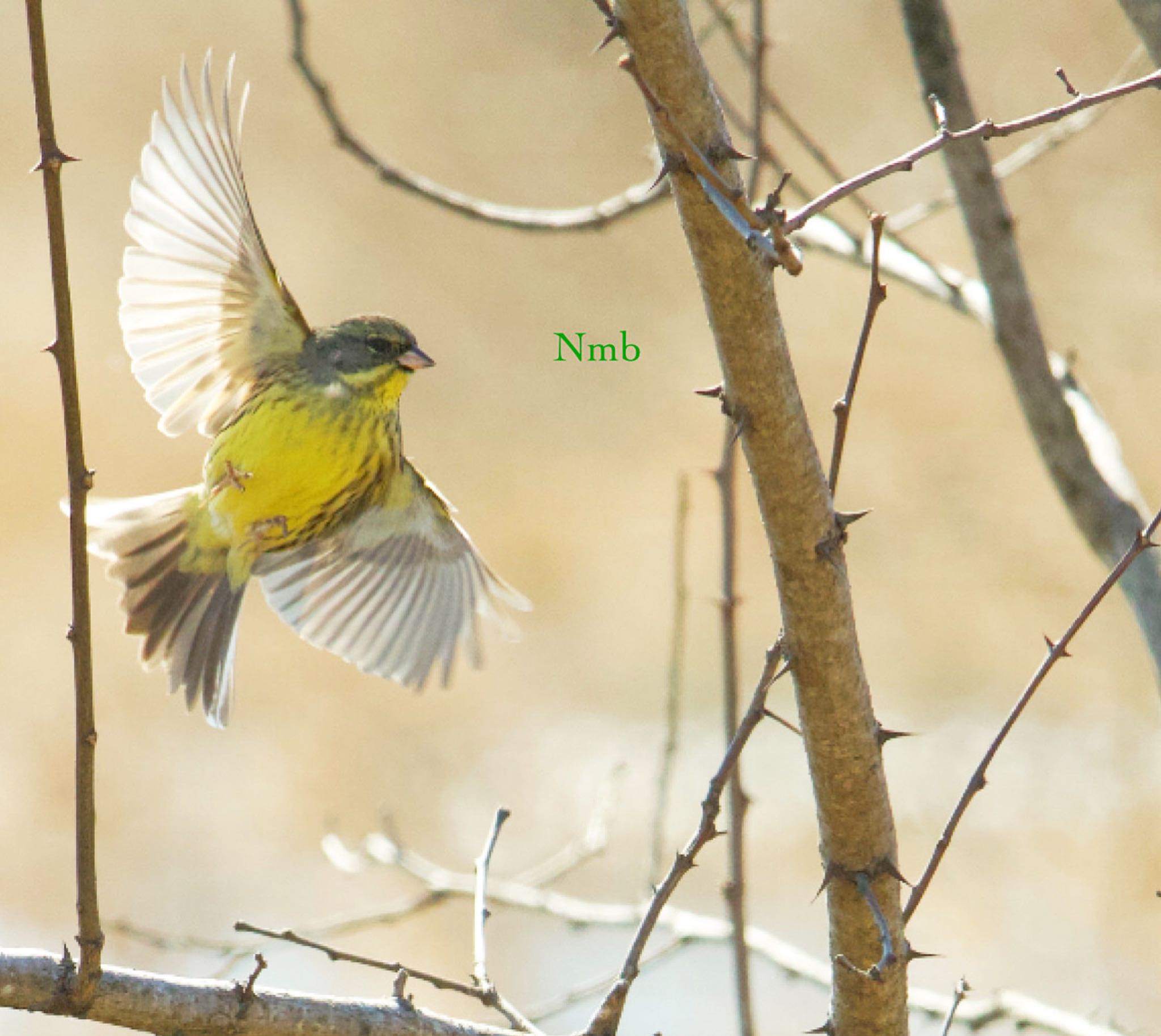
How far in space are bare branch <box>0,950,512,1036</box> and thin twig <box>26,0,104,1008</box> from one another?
4 cm

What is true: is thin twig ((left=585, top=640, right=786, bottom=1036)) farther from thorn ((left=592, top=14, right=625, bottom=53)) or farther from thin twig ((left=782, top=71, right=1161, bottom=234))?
thorn ((left=592, top=14, right=625, bottom=53))

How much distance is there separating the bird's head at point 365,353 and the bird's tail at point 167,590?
2.02 feet

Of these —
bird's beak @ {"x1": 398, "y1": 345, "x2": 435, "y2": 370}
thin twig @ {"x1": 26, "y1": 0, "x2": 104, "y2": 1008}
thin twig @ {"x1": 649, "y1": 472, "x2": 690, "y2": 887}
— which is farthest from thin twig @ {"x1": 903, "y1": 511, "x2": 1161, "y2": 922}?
bird's beak @ {"x1": 398, "y1": 345, "x2": 435, "y2": 370}

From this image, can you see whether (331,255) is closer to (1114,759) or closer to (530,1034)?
(1114,759)

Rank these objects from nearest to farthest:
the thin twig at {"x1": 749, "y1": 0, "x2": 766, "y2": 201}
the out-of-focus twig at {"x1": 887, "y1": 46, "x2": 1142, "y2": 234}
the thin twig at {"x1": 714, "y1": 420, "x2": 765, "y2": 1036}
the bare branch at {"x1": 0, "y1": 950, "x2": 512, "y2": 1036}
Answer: the bare branch at {"x1": 0, "y1": 950, "x2": 512, "y2": 1036} < the thin twig at {"x1": 714, "y1": 420, "x2": 765, "y2": 1036} < the thin twig at {"x1": 749, "y1": 0, "x2": 766, "y2": 201} < the out-of-focus twig at {"x1": 887, "y1": 46, "x2": 1142, "y2": 234}

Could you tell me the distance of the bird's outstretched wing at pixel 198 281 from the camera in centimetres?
384

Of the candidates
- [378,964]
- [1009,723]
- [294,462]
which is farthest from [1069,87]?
[294,462]

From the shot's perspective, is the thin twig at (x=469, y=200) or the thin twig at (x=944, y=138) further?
the thin twig at (x=469, y=200)

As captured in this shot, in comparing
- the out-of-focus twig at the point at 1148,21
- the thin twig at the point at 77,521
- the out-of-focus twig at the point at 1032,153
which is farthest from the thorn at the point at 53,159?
the out-of-focus twig at the point at 1032,153

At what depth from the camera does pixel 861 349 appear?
211cm

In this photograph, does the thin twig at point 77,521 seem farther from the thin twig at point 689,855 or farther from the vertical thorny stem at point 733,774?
the vertical thorny stem at point 733,774

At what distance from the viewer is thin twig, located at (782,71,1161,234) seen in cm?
Answer: 183

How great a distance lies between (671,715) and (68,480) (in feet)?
5.47

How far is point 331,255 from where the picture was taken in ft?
29.2
